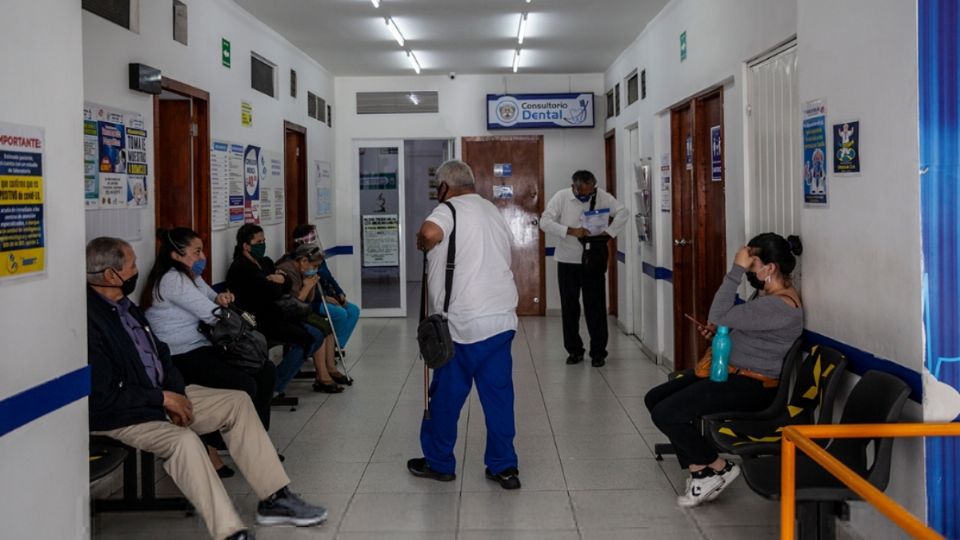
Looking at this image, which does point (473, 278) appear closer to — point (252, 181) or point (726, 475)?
point (726, 475)

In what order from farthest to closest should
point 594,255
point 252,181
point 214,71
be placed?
1. point 594,255
2. point 252,181
3. point 214,71

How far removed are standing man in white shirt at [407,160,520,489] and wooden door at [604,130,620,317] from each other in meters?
6.47

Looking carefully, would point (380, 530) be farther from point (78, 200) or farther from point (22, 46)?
point (22, 46)

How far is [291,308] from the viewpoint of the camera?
22.6ft

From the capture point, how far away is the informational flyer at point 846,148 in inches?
151

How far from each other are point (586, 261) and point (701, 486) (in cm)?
415

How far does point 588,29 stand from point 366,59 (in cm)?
277

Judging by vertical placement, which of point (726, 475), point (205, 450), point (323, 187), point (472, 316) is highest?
point (323, 187)

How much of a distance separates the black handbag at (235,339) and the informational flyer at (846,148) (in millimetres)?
3128

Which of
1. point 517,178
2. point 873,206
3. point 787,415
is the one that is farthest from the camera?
point 517,178

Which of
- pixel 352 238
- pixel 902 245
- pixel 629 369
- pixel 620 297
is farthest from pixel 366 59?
pixel 902 245

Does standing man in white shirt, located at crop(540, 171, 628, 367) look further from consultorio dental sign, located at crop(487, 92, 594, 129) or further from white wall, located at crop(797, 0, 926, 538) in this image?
white wall, located at crop(797, 0, 926, 538)

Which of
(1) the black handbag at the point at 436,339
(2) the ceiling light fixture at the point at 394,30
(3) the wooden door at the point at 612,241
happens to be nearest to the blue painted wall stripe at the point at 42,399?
(1) the black handbag at the point at 436,339

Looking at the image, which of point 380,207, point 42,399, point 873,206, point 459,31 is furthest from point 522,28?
point 42,399
